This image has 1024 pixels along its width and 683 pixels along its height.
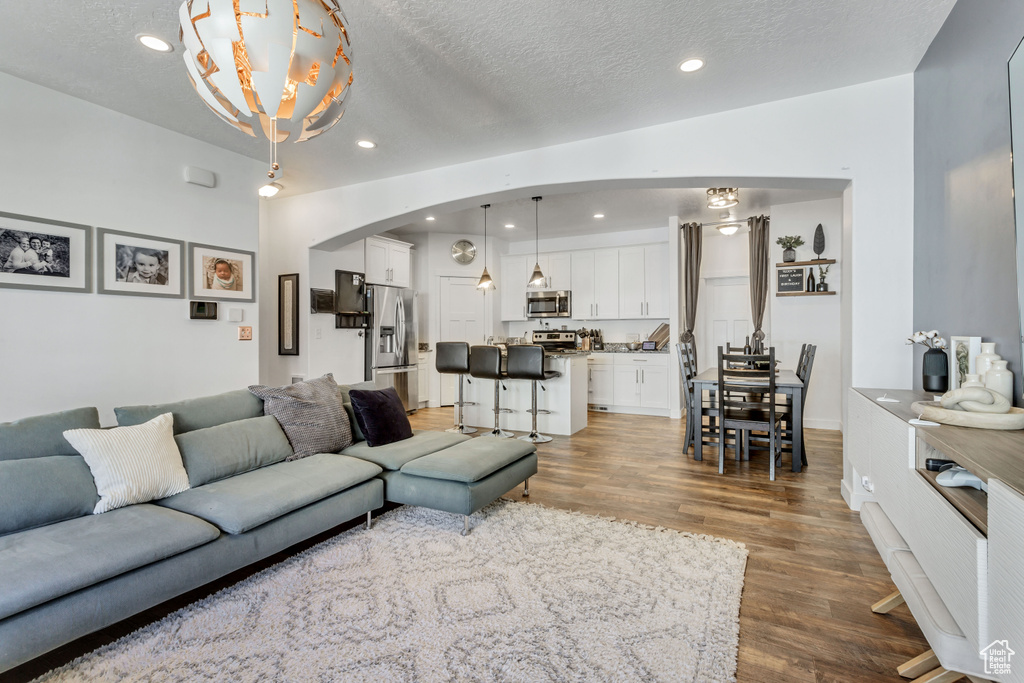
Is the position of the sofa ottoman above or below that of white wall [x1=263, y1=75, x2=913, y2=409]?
below

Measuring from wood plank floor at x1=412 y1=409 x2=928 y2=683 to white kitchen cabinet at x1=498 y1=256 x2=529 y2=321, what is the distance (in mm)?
3214

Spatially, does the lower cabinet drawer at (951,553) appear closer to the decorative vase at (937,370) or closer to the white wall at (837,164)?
the decorative vase at (937,370)

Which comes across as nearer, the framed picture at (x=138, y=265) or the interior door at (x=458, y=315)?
the framed picture at (x=138, y=265)

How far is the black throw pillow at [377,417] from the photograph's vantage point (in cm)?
329

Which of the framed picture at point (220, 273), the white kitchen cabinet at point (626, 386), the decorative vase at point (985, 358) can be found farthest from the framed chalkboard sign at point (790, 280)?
the framed picture at point (220, 273)

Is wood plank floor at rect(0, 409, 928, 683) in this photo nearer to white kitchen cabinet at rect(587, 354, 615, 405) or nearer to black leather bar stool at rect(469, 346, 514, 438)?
black leather bar stool at rect(469, 346, 514, 438)

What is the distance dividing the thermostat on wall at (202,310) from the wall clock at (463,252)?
4.11 m

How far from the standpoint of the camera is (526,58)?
2.88 metres

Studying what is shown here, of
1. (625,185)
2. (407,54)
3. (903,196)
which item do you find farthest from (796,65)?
(407,54)

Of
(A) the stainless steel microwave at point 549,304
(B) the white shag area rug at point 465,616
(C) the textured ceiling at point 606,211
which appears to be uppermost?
(C) the textured ceiling at point 606,211

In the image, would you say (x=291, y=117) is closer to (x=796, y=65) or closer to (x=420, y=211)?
(x=796, y=65)

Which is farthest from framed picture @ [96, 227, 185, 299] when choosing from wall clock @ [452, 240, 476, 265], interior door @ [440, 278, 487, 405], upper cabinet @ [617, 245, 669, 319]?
upper cabinet @ [617, 245, 669, 319]

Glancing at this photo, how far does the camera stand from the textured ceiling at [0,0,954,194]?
2.45 metres

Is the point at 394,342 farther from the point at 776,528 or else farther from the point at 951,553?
the point at 951,553
